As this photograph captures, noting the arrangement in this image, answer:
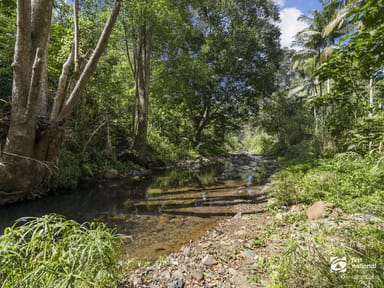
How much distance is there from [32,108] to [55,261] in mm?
2960

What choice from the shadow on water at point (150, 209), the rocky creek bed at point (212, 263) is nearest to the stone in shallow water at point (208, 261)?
the rocky creek bed at point (212, 263)

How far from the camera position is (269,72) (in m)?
14.2

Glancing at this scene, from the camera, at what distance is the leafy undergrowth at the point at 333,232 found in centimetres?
146

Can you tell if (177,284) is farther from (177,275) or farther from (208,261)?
(208,261)

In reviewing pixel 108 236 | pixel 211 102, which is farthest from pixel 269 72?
pixel 108 236

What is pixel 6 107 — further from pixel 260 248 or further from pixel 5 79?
pixel 260 248

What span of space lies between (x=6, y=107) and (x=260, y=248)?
739 cm

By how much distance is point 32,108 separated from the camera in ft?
11.0

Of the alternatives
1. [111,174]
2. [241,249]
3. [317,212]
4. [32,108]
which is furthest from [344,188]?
[111,174]

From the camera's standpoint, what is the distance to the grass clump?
1285 millimetres

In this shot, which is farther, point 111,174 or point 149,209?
point 111,174

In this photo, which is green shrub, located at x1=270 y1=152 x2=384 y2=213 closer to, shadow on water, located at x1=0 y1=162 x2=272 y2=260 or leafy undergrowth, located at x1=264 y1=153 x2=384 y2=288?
leafy undergrowth, located at x1=264 y1=153 x2=384 y2=288

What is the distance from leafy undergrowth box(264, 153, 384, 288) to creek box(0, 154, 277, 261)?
1361 mm

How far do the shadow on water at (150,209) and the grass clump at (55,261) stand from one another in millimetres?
1405
